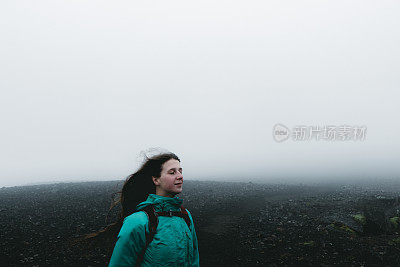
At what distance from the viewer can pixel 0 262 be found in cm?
1358

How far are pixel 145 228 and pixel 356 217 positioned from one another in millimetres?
A: 25484

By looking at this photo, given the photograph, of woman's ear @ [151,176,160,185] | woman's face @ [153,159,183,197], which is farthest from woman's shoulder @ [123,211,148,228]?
woman's ear @ [151,176,160,185]

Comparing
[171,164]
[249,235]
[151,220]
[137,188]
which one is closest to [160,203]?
[151,220]

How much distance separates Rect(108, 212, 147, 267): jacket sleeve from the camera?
3.28 meters

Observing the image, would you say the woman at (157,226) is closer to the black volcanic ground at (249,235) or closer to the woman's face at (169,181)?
the woman's face at (169,181)

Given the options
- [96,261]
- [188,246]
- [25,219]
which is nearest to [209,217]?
[96,261]

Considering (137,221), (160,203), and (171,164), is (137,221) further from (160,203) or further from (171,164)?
(171,164)

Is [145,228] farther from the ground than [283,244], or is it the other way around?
[145,228]

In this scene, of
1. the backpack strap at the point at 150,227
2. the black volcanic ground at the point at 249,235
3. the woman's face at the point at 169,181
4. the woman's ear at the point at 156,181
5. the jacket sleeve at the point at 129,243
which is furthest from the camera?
the black volcanic ground at the point at 249,235

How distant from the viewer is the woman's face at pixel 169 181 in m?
4.07

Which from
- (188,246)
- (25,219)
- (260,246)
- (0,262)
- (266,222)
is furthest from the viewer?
(25,219)

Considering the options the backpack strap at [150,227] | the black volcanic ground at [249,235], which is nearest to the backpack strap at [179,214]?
the backpack strap at [150,227]

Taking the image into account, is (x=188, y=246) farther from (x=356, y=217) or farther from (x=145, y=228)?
(x=356, y=217)

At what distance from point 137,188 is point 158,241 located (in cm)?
140
